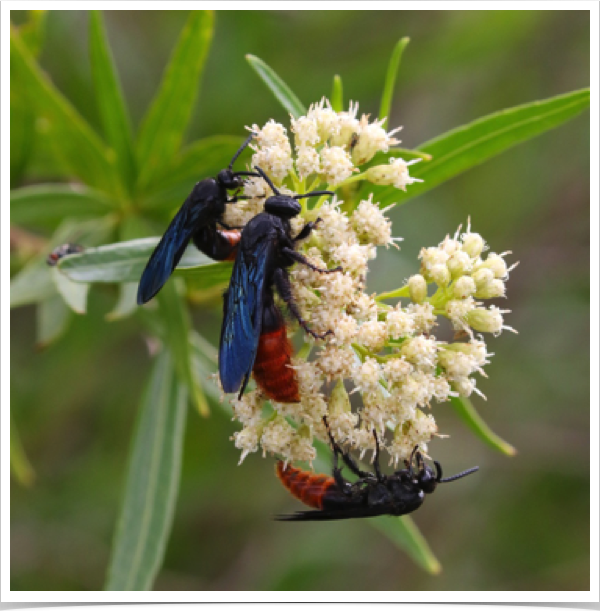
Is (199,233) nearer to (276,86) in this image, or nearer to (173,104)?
(276,86)

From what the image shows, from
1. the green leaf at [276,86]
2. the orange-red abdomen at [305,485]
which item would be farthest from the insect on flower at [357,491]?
the green leaf at [276,86]

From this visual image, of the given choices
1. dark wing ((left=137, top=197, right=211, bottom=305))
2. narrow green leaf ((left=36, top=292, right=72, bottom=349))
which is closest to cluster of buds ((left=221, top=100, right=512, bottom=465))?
dark wing ((left=137, top=197, right=211, bottom=305))

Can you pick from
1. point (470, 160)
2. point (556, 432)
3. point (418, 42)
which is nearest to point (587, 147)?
point (418, 42)

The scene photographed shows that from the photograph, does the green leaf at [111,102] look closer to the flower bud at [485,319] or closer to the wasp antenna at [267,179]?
the wasp antenna at [267,179]

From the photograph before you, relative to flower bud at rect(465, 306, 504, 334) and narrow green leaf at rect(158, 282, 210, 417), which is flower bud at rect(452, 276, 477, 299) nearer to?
flower bud at rect(465, 306, 504, 334)

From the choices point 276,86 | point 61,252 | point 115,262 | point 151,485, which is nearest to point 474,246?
point 276,86

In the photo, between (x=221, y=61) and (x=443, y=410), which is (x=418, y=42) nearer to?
(x=221, y=61)

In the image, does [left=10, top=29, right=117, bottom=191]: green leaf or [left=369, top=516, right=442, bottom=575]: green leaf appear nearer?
[left=369, top=516, right=442, bottom=575]: green leaf
